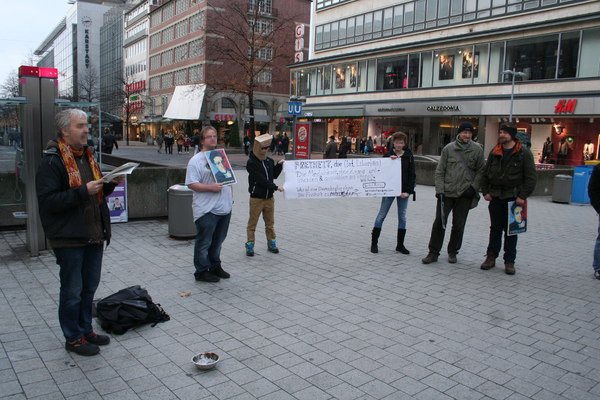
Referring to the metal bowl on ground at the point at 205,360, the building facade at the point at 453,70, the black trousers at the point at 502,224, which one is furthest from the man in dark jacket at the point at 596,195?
the building facade at the point at 453,70

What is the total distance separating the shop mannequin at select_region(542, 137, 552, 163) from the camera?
30.2m

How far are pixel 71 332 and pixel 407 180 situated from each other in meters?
5.15

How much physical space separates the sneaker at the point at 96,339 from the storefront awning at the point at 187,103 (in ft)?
167

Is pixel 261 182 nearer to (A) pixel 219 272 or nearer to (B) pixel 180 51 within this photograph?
(A) pixel 219 272

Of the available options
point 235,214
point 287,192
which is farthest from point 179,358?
point 235,214

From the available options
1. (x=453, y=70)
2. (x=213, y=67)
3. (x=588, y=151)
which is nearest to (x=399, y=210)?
(x=588, y=151)

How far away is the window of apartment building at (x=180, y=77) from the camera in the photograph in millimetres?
61825

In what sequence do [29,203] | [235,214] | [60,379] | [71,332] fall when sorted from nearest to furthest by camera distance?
[60,379] → [71,332] → [29,203] → [235,214]

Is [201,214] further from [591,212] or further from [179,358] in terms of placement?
[591,212]

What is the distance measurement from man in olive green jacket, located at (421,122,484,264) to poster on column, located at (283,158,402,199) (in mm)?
717

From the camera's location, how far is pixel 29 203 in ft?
22.9

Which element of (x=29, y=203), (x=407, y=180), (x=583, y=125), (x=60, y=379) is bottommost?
(x=60, y=379)

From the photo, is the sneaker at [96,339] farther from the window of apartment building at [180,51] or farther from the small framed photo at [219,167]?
the window of apartment building at [180,51]

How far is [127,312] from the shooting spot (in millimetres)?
4578
